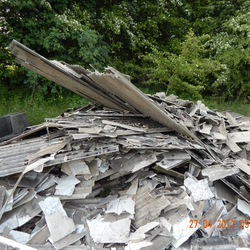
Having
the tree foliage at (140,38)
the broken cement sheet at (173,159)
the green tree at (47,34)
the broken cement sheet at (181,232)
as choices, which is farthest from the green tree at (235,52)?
the broken cement sheet at (181,232)

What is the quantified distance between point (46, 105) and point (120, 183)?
427cm

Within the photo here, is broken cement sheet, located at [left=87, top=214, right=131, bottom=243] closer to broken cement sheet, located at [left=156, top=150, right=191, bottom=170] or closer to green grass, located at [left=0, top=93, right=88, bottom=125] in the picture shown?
broken cement sheet, located at [left=156, top=150, right=191, bottom=170]

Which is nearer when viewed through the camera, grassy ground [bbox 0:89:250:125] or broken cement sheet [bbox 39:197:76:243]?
broken cement sheet [bbox 39:197:76:243]

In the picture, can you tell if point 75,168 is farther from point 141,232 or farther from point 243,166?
point 243,166

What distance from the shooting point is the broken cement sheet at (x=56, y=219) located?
2465 millimetres

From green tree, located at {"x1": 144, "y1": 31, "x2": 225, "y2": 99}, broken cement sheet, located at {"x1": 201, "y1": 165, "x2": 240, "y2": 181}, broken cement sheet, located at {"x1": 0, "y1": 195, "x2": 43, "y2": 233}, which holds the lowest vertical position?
broken cement sheet, located at {"x1": 0, "y1": 195, "x2": 43, "y2": 233}

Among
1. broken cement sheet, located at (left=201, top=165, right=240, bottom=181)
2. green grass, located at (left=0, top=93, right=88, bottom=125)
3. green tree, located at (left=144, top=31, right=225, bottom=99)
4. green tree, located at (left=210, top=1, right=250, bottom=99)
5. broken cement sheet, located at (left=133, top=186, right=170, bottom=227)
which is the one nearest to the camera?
broken cement sheet, located at (left=133, top=186, right=170, bottom=227)

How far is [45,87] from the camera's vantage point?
646 cm

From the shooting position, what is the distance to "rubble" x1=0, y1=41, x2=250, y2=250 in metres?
2.51

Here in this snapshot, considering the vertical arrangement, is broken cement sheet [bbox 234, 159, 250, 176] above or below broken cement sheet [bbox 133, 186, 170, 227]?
above

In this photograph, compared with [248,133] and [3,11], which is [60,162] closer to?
[248,133]

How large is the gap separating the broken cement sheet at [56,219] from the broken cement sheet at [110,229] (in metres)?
0.25

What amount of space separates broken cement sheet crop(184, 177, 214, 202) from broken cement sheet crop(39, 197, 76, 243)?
154 cm
